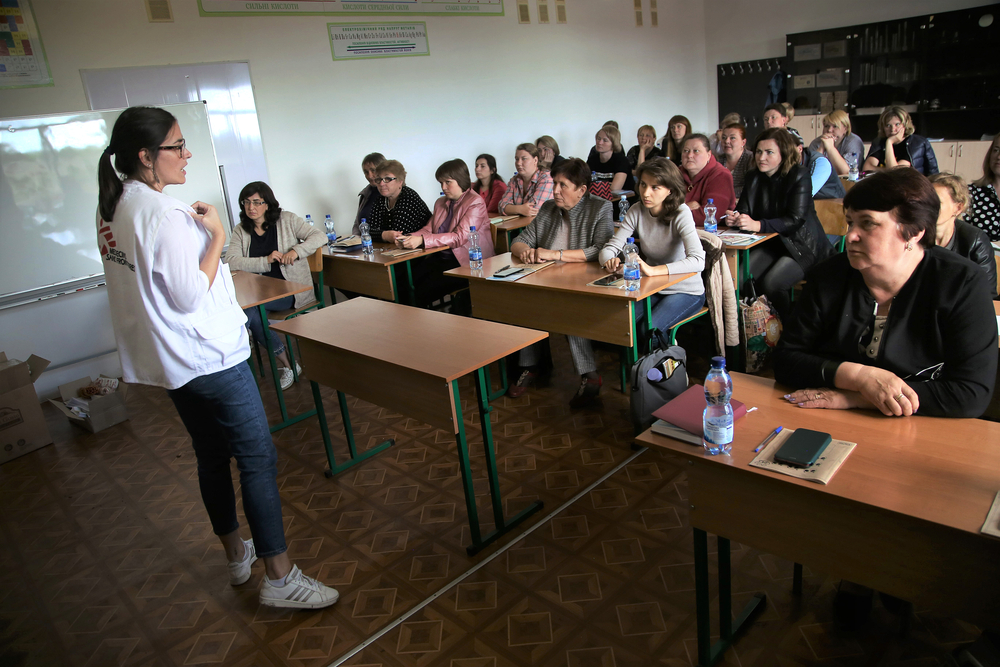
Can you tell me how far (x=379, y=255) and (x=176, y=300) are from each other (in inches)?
107

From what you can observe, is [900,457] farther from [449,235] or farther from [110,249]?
[449,235]

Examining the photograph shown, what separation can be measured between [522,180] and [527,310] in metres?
2.60

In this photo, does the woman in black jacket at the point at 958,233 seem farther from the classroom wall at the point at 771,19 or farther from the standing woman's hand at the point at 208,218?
the classroom wall at the point at 771,19

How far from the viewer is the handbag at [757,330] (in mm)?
3623

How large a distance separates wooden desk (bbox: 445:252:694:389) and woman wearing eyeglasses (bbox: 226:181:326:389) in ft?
3.97

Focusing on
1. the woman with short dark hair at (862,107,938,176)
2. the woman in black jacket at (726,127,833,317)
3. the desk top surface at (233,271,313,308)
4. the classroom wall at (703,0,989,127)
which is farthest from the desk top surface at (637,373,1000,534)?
the classroom wall at (703,0,989,127)

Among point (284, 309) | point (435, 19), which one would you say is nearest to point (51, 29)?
point (284, 309)

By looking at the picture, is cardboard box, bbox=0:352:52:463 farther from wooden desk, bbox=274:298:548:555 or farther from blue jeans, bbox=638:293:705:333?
blue jeans, bbox=638:293:705:333

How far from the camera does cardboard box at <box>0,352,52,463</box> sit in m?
3.64

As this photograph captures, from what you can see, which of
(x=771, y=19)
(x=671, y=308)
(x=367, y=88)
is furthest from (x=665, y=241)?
(x=771, y=19)

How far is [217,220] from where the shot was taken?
190 cm

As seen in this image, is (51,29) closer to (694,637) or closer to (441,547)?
(441,547)

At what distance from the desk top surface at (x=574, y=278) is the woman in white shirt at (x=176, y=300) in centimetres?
167

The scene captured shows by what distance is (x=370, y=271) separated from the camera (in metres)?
4.48
